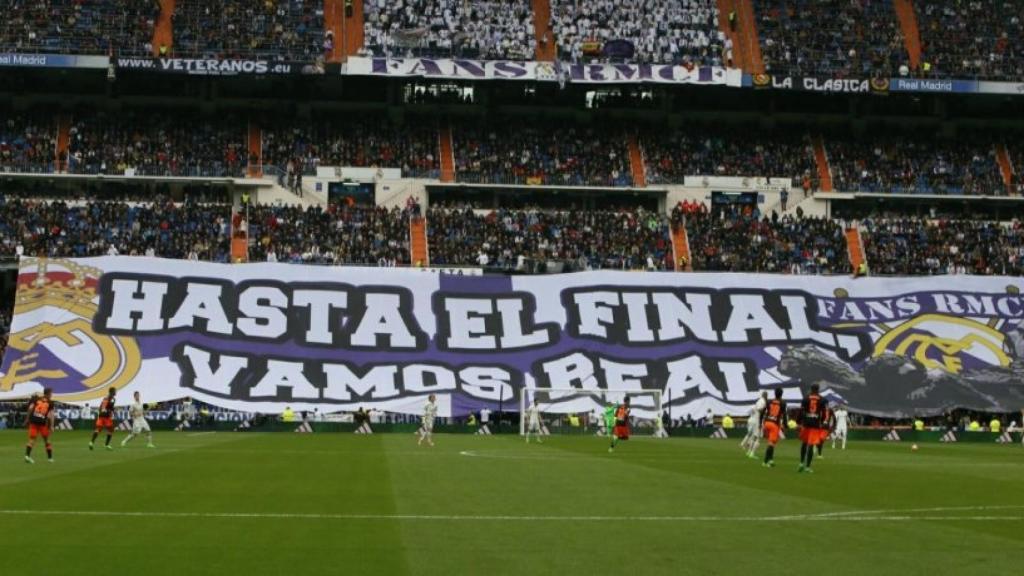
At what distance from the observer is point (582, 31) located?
8988 cm

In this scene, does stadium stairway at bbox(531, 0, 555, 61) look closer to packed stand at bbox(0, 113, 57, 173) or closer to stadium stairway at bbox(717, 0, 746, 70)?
stadium stairway at bbox(717, 0, 746, 70)

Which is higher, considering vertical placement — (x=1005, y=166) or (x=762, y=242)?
(x=1005, y=166)

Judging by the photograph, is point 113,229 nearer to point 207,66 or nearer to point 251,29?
point 207,66

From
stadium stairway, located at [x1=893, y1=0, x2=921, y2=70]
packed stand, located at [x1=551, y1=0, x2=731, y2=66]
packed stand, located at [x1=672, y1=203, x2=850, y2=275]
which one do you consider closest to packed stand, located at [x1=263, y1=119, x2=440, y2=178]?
packed stand, located at [x1=551, y1=0, x2=731, y2=66]

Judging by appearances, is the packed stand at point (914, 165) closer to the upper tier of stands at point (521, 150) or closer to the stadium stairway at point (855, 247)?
the upper tier of stands at point (521, 150)

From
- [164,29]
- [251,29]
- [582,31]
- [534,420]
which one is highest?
[164,29]

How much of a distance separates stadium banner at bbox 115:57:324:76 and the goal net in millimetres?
29774

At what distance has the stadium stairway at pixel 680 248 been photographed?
266 ft

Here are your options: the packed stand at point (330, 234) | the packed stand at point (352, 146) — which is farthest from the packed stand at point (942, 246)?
the packed stand at point (330, 234)

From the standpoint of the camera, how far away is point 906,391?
6788 centimetres

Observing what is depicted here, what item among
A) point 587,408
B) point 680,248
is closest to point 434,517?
point 587,408

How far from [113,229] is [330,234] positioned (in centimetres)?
1257

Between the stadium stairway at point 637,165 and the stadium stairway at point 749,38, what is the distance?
8688 mm

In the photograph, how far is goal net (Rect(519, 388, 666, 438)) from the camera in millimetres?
64375
